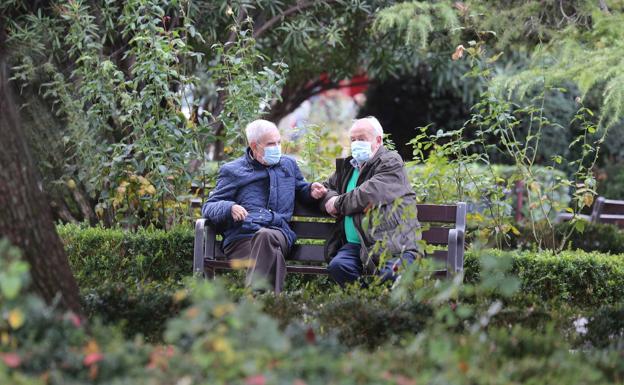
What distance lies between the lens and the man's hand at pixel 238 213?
6055mm

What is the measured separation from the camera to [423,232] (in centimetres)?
634

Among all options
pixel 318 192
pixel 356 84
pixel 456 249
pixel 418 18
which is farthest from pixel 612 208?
pixel 356 84

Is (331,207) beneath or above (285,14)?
beneath

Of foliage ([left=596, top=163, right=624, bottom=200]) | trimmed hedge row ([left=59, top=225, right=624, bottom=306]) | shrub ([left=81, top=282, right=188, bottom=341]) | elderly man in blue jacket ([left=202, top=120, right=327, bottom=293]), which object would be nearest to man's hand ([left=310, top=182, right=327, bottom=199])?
elderly man in blue jacket ([left=202, top=120, right=327, bottom=293])

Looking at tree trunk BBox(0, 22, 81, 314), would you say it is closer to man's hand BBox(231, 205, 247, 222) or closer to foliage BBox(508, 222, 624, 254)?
man's hand BBox(231, 205, 247, 222)

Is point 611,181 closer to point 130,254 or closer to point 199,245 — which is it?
point 130,254

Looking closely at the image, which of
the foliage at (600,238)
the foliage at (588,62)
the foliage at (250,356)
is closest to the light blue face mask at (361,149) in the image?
the foliage at (588,62)

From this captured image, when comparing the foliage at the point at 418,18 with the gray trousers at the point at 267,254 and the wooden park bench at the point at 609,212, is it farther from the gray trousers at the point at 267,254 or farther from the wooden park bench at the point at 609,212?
the gray trousers at the point at 267,254

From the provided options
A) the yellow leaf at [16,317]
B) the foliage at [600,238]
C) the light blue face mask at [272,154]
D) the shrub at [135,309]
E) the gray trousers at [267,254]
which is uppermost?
the yellow leaf at [16,317]

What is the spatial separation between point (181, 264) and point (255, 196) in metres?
1.07

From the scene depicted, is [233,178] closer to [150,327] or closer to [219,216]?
[219,216]

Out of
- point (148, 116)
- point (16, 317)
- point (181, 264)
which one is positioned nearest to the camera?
point (16, 317)

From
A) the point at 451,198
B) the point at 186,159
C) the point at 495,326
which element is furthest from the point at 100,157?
the point at 495,326

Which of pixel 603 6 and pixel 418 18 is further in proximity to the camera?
pixel 418 18
